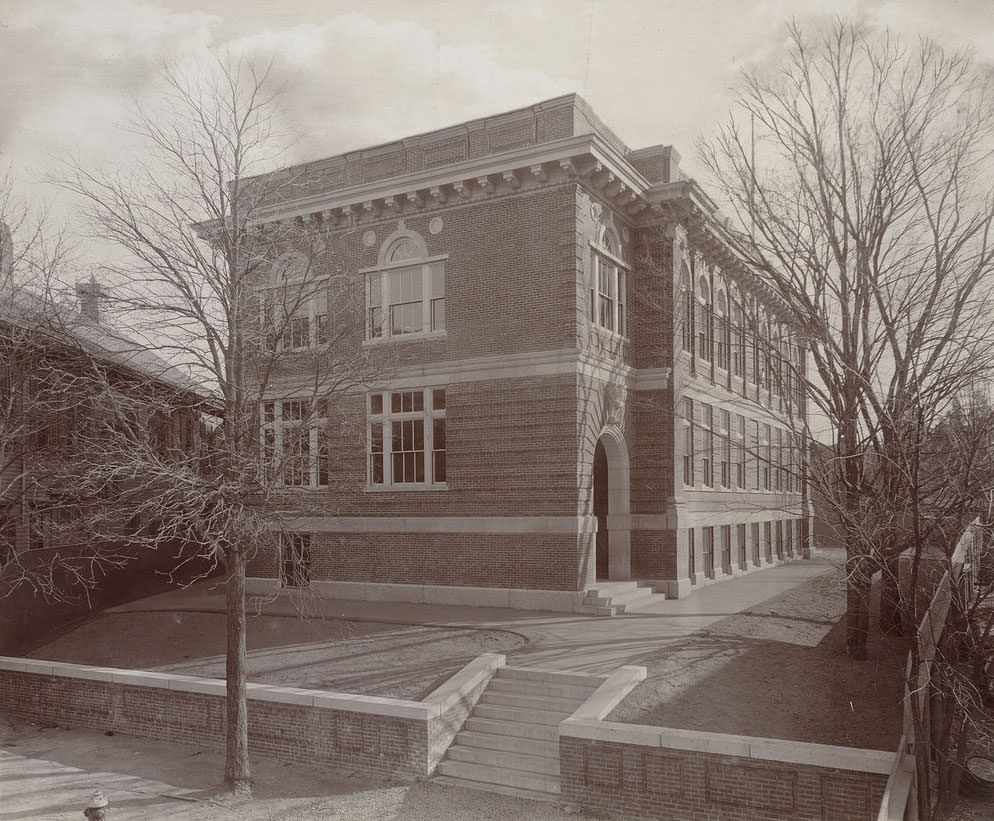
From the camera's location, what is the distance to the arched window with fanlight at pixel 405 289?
21.3 metres

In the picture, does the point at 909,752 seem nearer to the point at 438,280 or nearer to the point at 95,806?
the point at 95,806

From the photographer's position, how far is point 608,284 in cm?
2155

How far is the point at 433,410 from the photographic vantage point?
2128cm

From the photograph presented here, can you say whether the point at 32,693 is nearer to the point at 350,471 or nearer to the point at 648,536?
the point at 350,471

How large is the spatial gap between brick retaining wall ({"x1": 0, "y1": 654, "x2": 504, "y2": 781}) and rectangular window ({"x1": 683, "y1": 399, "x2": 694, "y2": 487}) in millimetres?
11079

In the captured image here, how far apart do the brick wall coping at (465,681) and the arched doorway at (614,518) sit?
7.78m

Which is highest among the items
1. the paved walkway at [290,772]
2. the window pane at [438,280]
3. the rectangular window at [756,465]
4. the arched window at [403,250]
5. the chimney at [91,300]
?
the arched window at [403,250]

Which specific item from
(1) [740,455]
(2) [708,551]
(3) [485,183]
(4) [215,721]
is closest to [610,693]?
(4) [215,721]

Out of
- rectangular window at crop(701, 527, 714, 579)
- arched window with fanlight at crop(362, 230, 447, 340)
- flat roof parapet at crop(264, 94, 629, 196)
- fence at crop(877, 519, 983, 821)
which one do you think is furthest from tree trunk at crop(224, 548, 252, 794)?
rectangular window at crop(701, 527, 714, 579)

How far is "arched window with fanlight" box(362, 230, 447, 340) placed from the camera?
21328 millimetres

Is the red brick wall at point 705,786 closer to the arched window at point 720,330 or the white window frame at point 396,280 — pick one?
the white window frame at point 396,280

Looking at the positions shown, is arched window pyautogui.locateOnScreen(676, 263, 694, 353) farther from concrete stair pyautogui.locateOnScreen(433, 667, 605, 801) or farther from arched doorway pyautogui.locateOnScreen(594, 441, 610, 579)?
concrete stair pyautogui.locateOnScreen(433, 667, 605, 801)

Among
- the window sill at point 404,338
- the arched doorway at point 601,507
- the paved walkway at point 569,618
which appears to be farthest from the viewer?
the arched doorway at point 601,507

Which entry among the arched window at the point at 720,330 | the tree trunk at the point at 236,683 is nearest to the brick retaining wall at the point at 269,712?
the tree trunk at the point at 236,683
